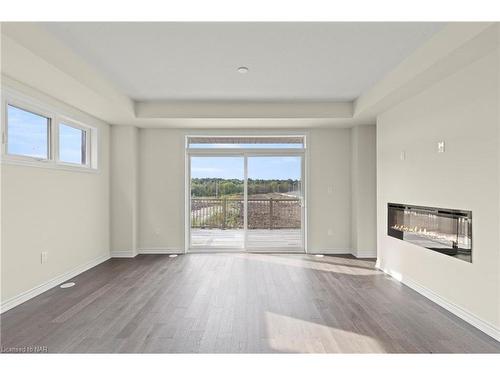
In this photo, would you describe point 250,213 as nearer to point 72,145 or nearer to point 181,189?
point 181,189

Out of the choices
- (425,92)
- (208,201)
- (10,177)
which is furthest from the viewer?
(208,201)

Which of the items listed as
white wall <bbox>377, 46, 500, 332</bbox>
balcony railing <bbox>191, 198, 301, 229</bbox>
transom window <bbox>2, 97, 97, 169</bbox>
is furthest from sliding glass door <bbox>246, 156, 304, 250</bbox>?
transom window <bbox>2, 97, 97, 169</bbox>

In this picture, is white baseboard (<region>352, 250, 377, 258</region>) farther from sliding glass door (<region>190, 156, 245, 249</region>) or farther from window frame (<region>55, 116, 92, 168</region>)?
window frame (<region>55, 116, 92, 168</region>)

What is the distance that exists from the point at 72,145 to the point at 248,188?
2.90 m

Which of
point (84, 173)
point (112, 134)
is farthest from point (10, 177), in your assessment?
point (112, 134)

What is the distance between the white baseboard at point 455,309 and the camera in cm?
237

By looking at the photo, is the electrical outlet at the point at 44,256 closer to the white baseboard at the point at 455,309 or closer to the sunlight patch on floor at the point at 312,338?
the sunlight patch on floor at the point at 312,338

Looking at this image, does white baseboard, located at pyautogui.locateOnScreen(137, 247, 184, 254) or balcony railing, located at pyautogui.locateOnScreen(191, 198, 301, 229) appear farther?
balcony railing, located at pyautogui.locateOnScreen(191, 198, 301, 229)

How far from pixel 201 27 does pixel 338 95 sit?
2.46 metres

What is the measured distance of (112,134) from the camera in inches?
199

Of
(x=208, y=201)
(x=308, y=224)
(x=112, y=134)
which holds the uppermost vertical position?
(x=112, y=134)

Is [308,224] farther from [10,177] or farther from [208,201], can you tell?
[10,177]

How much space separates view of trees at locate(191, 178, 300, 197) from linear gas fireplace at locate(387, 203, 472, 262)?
189 cm

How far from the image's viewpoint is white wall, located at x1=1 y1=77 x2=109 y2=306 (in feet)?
9.55
